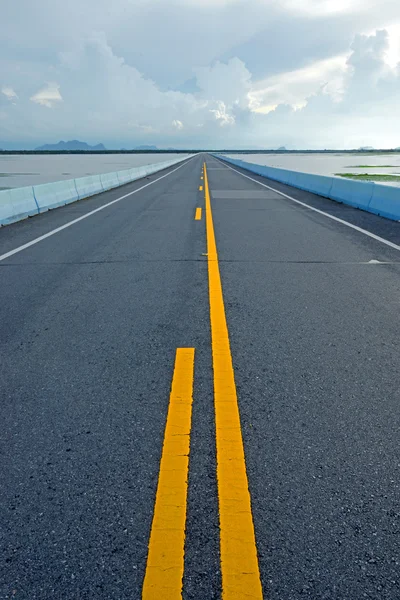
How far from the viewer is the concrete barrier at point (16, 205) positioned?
11.2 m

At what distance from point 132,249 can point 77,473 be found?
5.92 m

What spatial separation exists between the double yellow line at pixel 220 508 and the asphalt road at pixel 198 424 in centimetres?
4

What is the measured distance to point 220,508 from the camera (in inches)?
80.8

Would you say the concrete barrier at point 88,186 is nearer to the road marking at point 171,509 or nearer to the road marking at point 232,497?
the road marking at point 232,497

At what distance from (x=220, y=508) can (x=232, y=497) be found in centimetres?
10

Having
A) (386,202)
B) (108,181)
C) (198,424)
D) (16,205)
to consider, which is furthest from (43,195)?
(198,424)

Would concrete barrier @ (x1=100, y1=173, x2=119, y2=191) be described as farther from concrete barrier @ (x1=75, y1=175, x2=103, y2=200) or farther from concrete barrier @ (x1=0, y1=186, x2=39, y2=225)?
concrete barrier @ (x1=0, y1=186, x2=39, y2=225)

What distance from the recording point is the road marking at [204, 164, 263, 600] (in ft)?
5.59

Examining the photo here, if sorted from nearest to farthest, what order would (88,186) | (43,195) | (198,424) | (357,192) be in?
1. (198,424)
2. (43,195)
3. (357,192)
4. (88,186)

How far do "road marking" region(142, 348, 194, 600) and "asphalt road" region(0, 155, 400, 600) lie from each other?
44 mm

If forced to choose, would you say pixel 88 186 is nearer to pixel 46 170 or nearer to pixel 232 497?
pixel 232 497

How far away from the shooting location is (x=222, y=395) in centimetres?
300

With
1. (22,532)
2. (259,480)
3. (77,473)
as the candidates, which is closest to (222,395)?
(259,480)

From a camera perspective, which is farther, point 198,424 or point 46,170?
point 46,170
